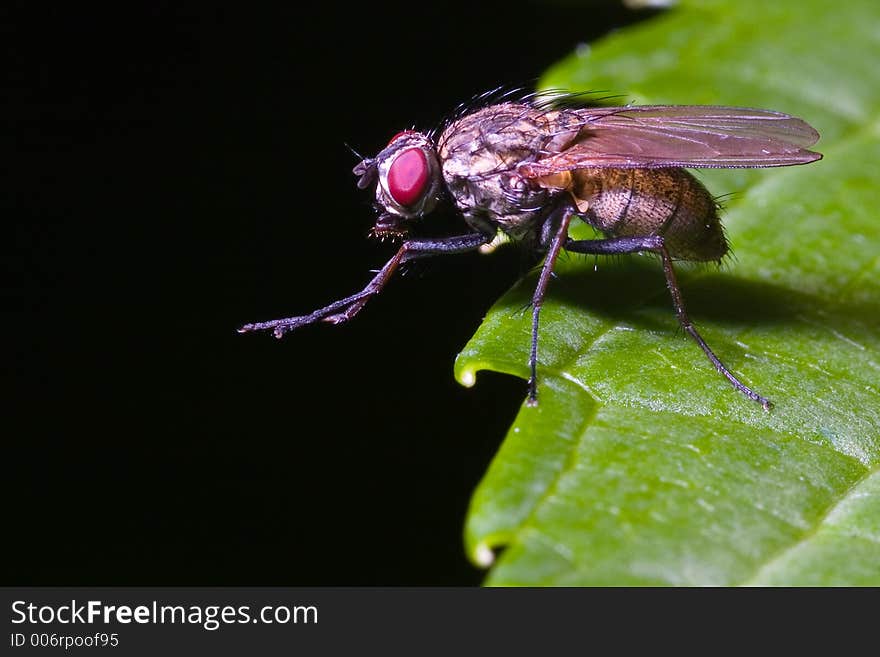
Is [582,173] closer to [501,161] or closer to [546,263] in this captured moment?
[501,161]

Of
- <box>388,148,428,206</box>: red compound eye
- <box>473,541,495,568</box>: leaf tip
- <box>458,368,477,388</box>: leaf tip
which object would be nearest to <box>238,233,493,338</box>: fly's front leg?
<box>388,148,428,206</box>: red compound eye

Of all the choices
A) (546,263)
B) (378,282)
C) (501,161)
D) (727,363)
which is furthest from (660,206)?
(378,282)

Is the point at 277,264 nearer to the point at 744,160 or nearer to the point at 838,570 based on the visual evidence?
the point at 744,160

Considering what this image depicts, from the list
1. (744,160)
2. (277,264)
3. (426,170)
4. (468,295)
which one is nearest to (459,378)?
(426,170)

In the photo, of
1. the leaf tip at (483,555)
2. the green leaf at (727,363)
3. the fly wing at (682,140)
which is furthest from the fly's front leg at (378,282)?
the leaf tip at (483,555)

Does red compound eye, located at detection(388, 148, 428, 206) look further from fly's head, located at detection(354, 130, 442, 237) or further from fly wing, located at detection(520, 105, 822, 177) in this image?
fly wing, located at detection(520, 105, 822, 177)
